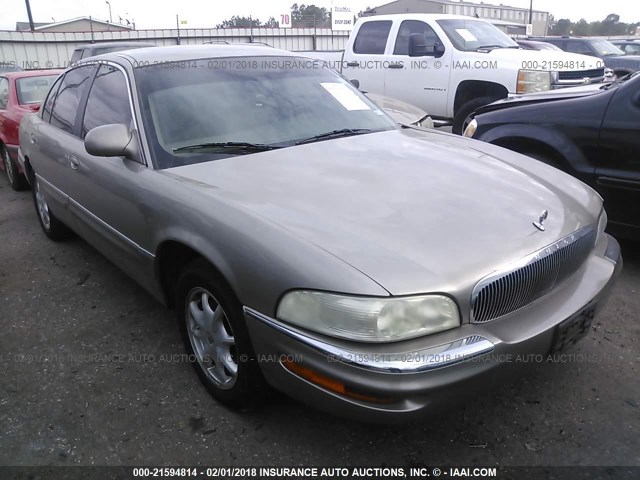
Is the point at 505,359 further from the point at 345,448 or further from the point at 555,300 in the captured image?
the point at 345,448

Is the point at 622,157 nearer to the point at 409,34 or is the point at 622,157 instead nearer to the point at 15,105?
the point at 409,34

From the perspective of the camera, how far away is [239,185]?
233 centimetres

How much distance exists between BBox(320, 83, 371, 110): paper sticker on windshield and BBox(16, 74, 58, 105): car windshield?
4449mm

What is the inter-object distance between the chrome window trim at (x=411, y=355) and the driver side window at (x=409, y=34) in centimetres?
680

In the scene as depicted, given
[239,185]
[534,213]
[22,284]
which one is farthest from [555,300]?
[22,284]

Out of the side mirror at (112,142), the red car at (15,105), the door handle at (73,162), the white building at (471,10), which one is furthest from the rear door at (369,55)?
the white building at (471,10)

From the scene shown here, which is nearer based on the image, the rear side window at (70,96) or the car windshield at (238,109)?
the car windshield at (238,109)

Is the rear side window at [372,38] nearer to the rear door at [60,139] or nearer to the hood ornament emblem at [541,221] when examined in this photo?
the rear door at [60,139]

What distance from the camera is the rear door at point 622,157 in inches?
137

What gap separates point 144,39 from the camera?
97.6 ft

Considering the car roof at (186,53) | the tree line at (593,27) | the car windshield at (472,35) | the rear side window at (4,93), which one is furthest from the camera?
the tree line at (593,27)

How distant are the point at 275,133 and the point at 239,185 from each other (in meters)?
0.64

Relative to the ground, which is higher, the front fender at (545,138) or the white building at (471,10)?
the white building at (471,10)

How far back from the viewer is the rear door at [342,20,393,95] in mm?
8305
